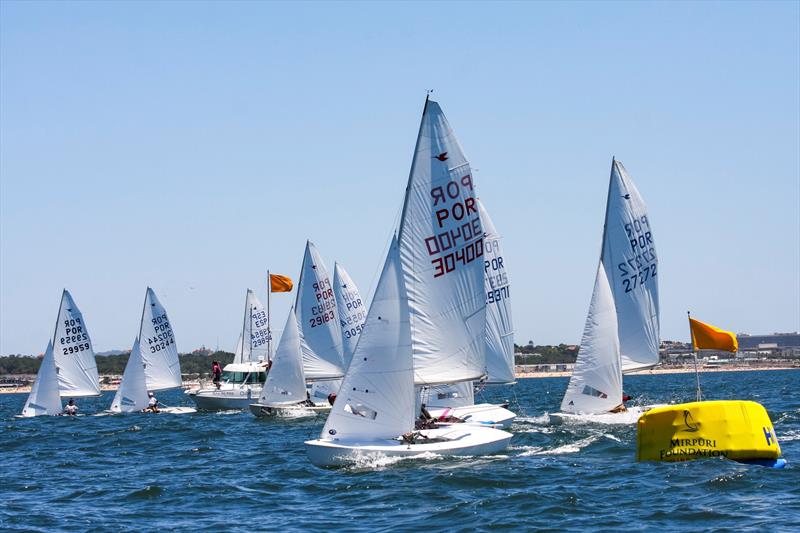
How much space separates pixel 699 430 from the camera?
2338 centimetres

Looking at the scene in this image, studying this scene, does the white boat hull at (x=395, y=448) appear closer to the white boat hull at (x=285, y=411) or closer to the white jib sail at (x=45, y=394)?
the white boat hull at (x=285, y=411)

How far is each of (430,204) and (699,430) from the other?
30.6 ft

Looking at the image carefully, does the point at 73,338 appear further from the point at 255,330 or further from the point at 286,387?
the point at 286,387

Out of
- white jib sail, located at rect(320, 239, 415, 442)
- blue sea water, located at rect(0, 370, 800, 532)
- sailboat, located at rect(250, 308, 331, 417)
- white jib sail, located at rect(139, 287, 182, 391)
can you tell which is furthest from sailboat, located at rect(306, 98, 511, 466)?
white jib sail, located at rect(139, 287, 182, 391)

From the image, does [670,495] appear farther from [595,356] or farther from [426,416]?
[595,356]

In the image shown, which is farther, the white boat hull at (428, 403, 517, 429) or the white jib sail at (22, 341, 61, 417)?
the white jib sail at (22, 341, 61, 417)

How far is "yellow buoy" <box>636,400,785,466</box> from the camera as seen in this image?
2305 centimetres

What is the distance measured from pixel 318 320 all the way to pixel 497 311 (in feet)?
34.5

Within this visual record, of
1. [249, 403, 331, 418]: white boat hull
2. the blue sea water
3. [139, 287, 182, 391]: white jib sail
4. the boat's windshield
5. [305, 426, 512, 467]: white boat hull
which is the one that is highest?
[139, 287, 182, 391]: white jib sail

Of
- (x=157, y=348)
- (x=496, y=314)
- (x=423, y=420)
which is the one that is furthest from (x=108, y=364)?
(x=423, y=420)

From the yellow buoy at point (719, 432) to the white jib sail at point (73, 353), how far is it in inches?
1546

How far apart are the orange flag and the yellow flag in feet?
111

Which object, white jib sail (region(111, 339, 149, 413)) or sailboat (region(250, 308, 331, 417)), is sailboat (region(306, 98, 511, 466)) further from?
white jib sail (region(111, 339, 149, 413))

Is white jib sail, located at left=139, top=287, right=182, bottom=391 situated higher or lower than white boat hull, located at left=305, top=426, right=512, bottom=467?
higher
